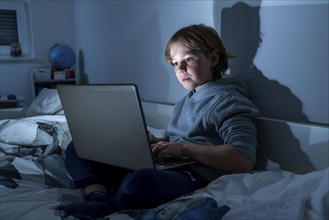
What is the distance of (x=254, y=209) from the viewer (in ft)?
1.78

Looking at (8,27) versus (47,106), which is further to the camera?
(8,27)

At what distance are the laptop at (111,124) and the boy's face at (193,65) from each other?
307mm

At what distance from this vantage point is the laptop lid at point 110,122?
721mm

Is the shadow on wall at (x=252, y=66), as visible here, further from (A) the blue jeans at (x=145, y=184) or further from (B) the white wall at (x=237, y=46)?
(A) the blue jeans at (x=145, y=184)

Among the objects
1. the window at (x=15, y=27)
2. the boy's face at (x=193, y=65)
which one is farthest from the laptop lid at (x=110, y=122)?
the window at (x=15, y=27)

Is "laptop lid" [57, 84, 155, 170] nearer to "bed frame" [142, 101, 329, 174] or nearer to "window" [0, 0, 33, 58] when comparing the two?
"bed frame" [142, 101, 329, 174]

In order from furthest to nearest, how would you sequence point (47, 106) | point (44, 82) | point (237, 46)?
point (44, 82)
point (47, 106)
point (237, 46)

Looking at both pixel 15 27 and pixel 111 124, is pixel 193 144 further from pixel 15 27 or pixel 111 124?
pixel 15 27

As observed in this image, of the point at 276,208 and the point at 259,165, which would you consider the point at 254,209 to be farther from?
the point at 259,165

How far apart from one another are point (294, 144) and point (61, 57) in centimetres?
231

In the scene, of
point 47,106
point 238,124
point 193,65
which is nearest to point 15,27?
point 47,106

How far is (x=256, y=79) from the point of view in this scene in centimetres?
112

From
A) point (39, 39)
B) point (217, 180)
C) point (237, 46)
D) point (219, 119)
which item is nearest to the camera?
point (217, 180)

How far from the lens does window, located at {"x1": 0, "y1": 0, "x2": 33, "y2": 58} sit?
2.78 meters
